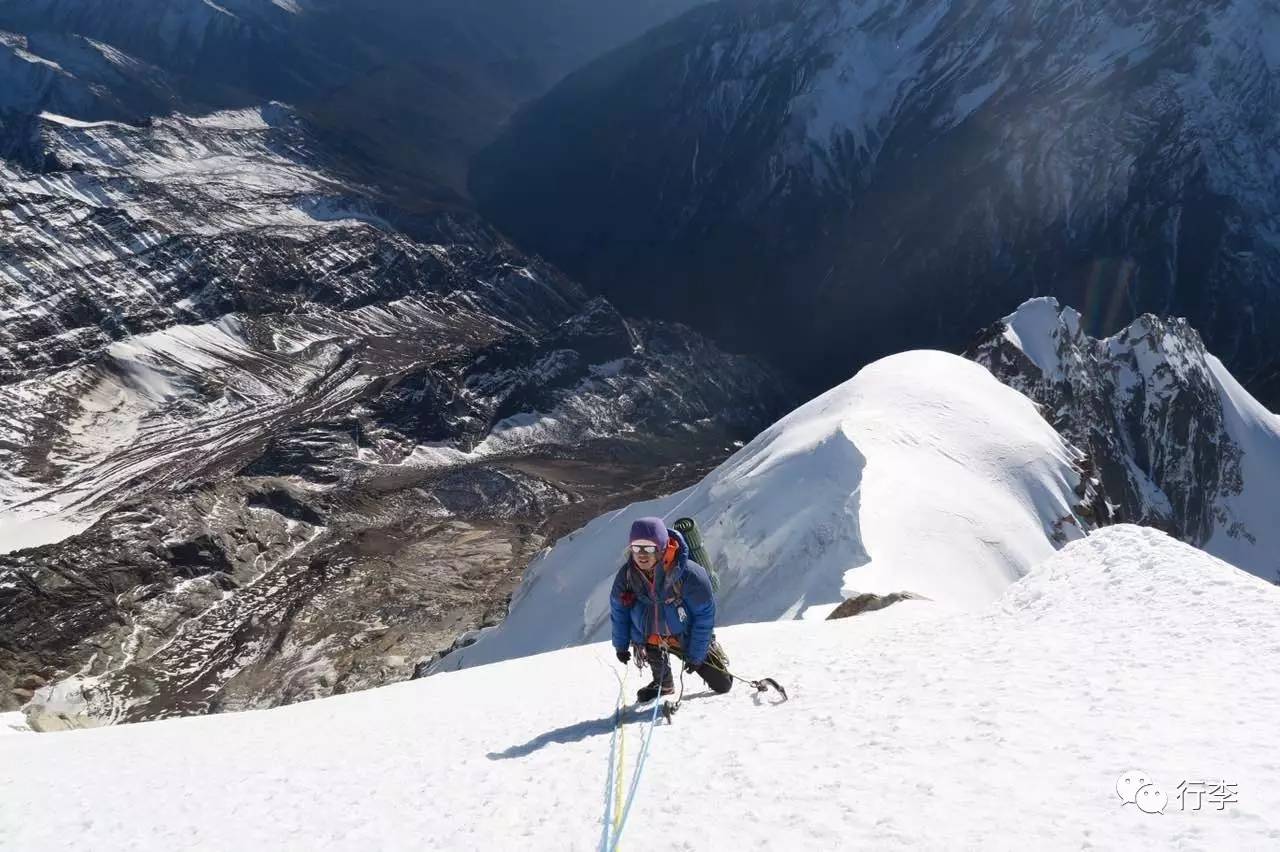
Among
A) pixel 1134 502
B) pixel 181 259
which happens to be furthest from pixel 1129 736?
pixel 181 259

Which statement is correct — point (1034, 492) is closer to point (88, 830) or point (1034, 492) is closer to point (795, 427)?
point (795, 427)

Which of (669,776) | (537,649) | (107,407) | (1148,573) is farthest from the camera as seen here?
(107,407)

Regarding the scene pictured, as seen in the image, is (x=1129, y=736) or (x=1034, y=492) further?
(x=1034, y=492)

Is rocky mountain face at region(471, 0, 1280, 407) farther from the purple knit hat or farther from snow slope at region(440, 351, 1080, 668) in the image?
the purple knit hat

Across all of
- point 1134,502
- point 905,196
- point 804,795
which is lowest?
point 804,795

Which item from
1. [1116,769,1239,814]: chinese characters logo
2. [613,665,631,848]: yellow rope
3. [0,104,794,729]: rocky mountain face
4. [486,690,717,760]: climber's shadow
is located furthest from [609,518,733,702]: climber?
[0,104,794,729]: rocky mountain face

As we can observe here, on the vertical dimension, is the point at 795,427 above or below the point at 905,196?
below

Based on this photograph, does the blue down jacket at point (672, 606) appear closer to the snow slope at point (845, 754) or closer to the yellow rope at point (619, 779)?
the snow slope at point (845, 754)
